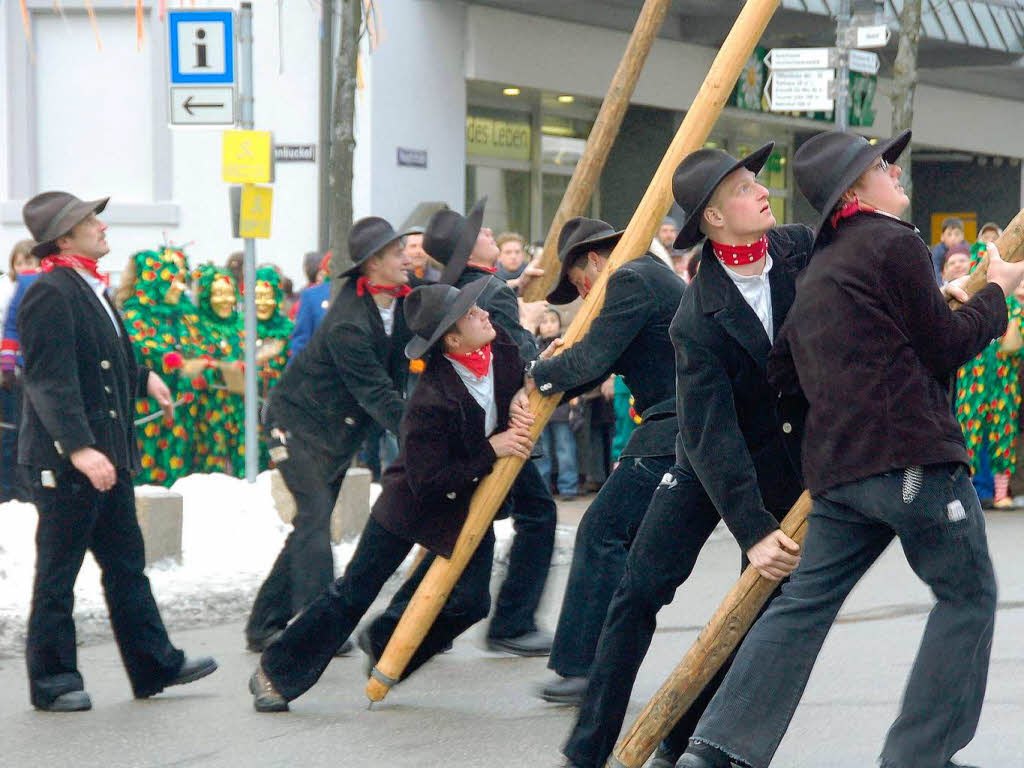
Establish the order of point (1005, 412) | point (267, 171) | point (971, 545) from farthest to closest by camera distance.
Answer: point (1005, 412) < point (267, 171) < point (971, 545)

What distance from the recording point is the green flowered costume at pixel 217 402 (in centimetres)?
1270

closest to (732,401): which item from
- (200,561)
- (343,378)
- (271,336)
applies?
(343,378)

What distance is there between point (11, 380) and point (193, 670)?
16.8 feet

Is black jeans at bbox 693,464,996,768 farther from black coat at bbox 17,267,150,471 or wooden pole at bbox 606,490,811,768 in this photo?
black coat at bbox 17,267,150,471

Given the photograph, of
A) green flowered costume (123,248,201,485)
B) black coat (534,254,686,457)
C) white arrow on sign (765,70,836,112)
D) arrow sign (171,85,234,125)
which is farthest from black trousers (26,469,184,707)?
white arrow on sign (765,70,836,112)

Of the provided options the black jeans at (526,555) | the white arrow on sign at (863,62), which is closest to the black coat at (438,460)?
the black jeans at (526,555)

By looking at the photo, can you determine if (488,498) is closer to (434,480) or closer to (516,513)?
(434,480)

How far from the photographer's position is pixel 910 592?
8.63 meters

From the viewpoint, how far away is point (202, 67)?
10555 mm

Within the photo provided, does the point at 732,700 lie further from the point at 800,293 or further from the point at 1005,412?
the point at 1005,412

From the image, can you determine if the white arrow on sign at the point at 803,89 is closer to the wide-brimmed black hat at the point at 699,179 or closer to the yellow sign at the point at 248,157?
the yellow sign at the point at 248,157

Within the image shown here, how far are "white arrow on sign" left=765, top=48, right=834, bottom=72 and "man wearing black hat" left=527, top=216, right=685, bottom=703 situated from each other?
25.9 ft

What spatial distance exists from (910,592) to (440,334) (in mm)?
3568

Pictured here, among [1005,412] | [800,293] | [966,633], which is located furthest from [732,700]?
[1005,412]
